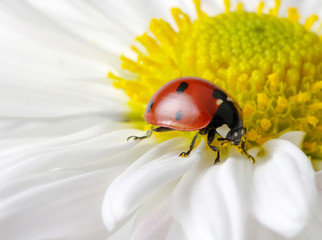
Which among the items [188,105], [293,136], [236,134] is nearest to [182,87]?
[188,105]

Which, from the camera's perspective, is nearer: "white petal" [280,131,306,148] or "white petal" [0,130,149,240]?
"white petal" [0,130,149,240]

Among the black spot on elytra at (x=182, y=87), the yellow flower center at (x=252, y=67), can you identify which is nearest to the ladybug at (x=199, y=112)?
the black spot on elytra at (x=182, y=87)

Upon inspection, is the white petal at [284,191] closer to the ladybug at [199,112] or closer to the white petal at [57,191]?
the ladybug at [199,112]

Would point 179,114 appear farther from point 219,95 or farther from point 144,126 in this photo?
point 144,126

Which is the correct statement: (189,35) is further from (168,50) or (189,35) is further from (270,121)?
(270,121)

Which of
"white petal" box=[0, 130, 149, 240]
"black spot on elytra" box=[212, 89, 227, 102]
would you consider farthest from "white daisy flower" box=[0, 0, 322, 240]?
"black spot on elytra" box=[212, 89, 227, 102]

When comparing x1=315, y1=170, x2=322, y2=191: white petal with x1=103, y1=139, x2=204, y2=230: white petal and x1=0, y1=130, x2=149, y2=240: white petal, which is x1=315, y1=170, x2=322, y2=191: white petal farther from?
x1=0, y1=130, x2=149, y2=240: white petal
